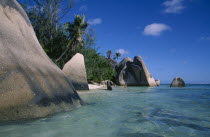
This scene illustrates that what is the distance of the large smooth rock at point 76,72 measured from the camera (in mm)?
11820

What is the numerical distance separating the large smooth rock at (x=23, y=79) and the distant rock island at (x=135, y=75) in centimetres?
3278

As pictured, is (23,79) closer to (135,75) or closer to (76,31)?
(76,31)

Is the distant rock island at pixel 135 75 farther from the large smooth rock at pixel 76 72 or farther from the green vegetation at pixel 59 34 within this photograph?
the large smooth rock at pixel 76 72

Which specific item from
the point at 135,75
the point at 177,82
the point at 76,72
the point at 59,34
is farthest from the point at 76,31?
the point at 135,75

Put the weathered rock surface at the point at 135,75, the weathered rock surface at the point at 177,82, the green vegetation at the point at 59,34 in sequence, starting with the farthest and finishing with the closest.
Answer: the weathered rock surface at the point at 135,75
the weathered rock surface at the point at 177,82
the green vegetation at the point at 59,34

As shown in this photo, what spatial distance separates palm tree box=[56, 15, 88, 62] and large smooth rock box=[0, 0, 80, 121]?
55.0 ft

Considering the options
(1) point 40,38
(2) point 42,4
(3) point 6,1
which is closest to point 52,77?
(3) point 6,1

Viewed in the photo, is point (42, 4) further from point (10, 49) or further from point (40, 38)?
point (10, 49)

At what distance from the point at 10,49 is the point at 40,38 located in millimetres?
17356

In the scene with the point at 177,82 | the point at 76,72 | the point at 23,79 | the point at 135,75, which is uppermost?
the point at 135,75

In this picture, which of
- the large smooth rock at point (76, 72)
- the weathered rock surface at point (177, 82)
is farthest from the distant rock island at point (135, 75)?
the large smooth rock at point (76, 72)

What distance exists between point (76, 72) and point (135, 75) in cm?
2743

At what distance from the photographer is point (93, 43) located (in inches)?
942

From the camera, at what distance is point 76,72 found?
12078 millimetres
